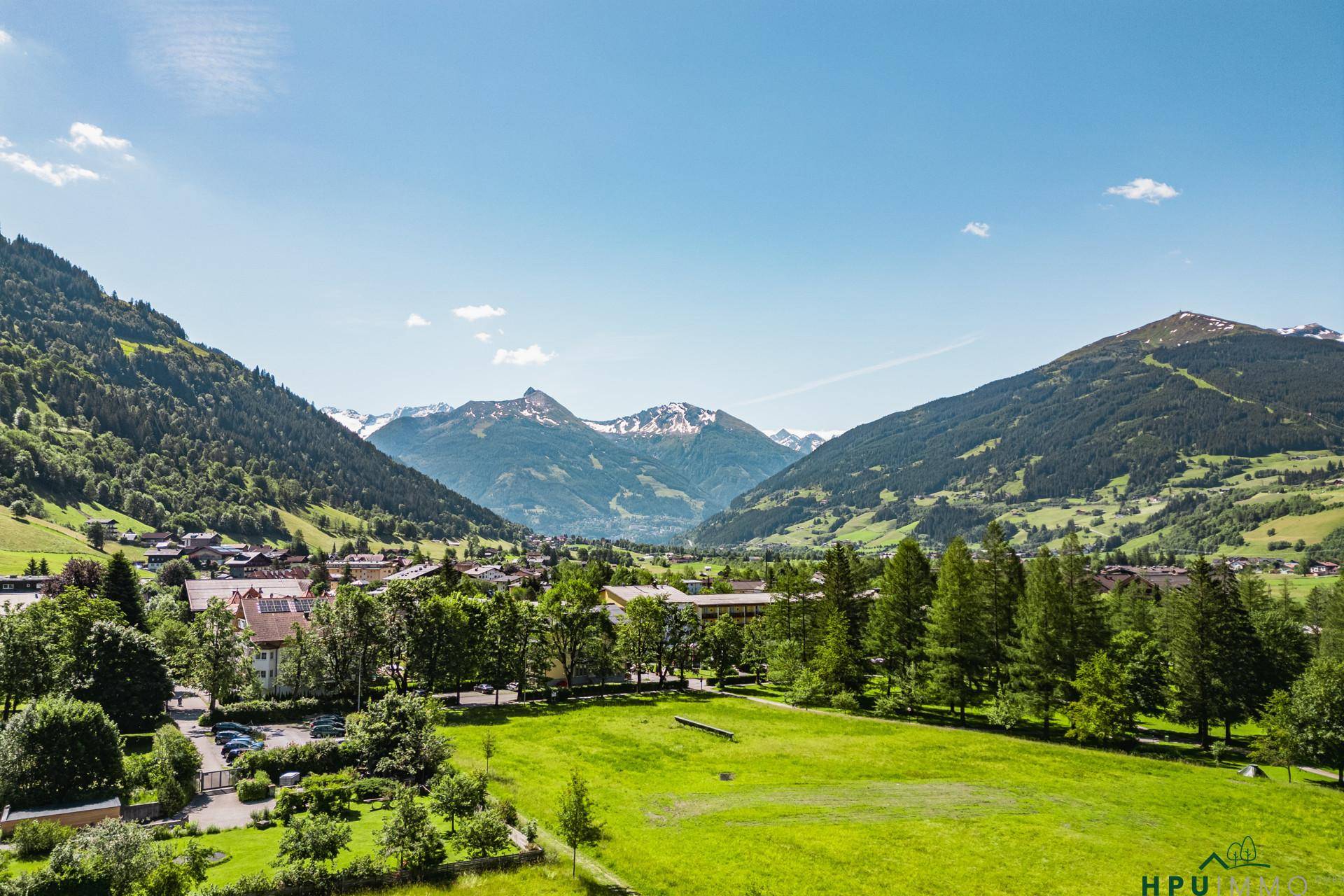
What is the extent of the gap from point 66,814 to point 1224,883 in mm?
59829

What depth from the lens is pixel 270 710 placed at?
66188mm

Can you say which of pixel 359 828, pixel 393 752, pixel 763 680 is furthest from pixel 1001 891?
pixel 763 680

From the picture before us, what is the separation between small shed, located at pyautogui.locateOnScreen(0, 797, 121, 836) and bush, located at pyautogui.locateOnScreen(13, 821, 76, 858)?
1913 mm

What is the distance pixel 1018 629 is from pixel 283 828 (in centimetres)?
6677

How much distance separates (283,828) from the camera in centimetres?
3859

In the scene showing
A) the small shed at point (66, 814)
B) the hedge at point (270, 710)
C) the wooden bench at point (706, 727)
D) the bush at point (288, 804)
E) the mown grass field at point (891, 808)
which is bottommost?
the wooden bench at point (706, 727)

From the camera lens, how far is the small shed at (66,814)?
118 feet

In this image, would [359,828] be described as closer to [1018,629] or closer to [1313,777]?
[1018,629]

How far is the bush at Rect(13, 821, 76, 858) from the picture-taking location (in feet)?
108

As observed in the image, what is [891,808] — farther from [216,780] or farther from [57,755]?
[57,755]

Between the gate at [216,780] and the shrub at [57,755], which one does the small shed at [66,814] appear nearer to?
the shrub at [57,755]

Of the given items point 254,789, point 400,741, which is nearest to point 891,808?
point 400,741

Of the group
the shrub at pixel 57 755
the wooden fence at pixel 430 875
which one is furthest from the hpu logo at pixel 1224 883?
the shrub at pixel 57 755

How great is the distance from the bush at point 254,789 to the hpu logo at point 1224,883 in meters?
49.7
